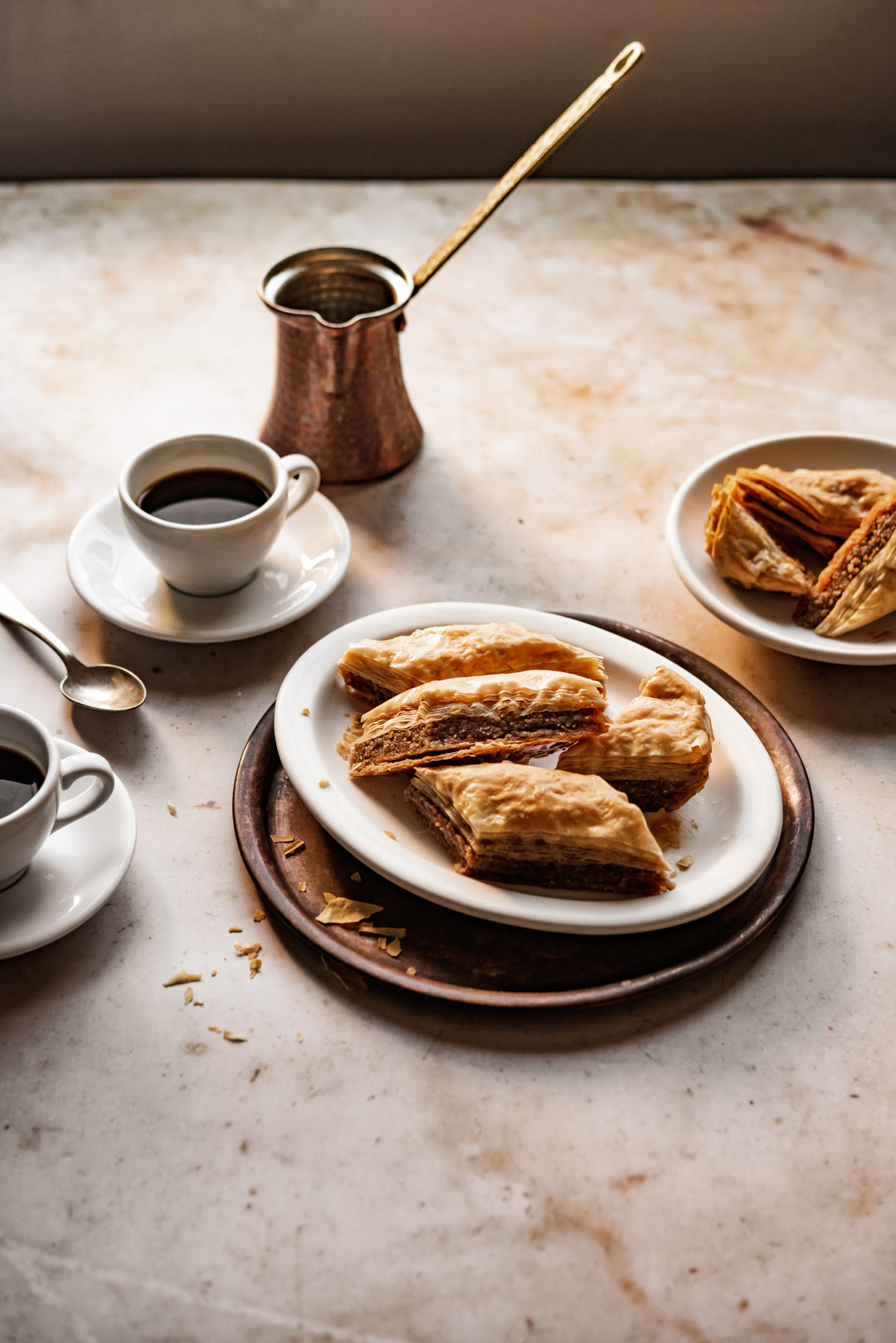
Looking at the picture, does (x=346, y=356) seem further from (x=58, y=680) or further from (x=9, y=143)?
(x=9, y=143)

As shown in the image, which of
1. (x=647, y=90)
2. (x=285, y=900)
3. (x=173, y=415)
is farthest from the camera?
(x=647, y=90)

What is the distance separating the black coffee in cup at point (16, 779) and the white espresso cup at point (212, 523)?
17.0 inches

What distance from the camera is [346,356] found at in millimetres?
1721

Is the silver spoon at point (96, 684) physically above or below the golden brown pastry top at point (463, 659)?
below

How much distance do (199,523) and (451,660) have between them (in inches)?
17.5

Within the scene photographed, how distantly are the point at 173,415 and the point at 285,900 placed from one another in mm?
1201

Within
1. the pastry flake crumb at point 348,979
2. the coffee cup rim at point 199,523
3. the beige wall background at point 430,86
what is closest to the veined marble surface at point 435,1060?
the pastry flake crumb at point 348,979

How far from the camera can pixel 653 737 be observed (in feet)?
4.15

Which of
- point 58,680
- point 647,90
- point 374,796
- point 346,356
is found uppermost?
point 647,90

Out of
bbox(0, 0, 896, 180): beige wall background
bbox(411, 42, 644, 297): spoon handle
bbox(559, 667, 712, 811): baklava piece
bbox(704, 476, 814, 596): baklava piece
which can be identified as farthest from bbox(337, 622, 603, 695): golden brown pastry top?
bbox(0, 0, 896, 180): beige wall background

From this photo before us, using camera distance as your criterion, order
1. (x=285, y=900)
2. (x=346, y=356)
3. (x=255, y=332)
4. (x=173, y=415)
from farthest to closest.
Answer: (x=255, y=332)
(x=173, y=415)
(x=346, y=356)
(x=285, y=900)

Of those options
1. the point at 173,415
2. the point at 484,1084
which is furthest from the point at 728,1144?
the point at 173,415

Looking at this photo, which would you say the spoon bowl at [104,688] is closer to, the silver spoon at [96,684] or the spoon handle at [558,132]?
the silver spoon at [96,684]

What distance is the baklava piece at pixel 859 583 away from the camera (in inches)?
59.4
